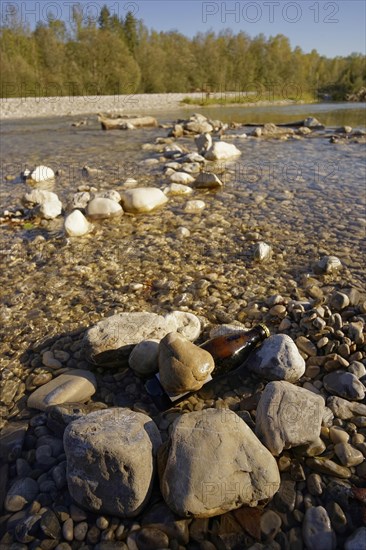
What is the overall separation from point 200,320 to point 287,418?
1248mm

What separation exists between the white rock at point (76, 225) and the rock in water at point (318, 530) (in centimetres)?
398

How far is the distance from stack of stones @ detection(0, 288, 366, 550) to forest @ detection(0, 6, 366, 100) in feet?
138

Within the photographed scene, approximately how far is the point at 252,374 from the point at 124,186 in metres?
5.57

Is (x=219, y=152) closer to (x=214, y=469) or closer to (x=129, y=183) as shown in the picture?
(x=129, y=183)

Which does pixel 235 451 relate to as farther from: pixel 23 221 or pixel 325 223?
pixel 23 221

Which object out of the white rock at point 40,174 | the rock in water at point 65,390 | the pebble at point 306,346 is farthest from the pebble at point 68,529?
the white rock at point 40,174

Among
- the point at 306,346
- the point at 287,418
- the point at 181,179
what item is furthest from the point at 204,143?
the point at 287,418

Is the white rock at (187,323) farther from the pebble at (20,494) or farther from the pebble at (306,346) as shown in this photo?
the pebble at (20,494)

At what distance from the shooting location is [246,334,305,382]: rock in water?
90.3 inches

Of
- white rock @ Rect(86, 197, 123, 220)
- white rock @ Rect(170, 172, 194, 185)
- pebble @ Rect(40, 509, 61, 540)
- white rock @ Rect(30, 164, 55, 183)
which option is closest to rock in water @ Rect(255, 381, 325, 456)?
pebble @ Rect(40, 509, 61, 540)

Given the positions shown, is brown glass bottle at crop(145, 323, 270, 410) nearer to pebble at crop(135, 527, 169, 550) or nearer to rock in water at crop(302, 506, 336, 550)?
pebble at crop(135, 527, 169, 550)

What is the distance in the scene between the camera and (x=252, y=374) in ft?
7.86

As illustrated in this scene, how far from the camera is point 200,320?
2969mm

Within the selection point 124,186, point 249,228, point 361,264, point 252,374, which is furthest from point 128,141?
point 252,374
